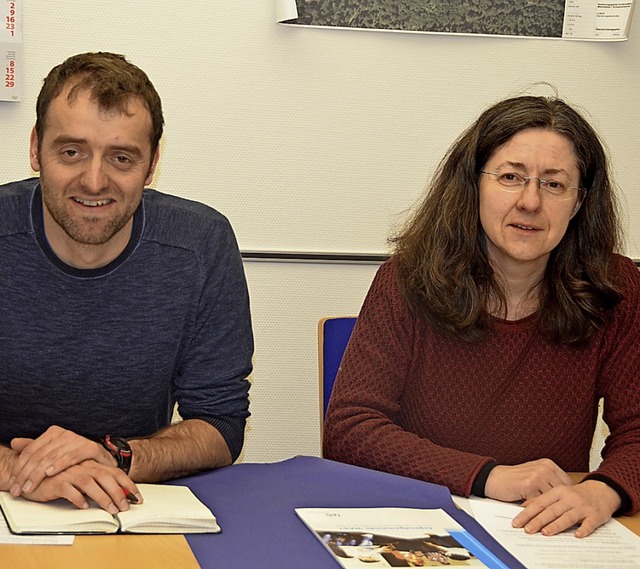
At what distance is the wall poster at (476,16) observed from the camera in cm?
286

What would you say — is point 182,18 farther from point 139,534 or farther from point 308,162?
point 139,534

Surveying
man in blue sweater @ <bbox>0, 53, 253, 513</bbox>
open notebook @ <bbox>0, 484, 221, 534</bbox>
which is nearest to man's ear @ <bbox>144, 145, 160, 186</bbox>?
man in blue sweater @ <bbox>0, 53, 253, 513</bbox>

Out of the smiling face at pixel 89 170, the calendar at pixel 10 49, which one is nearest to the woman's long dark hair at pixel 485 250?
the smiling face at pixel 89 170

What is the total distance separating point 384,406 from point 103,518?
2.27 feet

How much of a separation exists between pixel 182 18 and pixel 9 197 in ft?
3.61

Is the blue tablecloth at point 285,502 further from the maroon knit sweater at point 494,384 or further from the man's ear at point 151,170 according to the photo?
the man's ear at point 151,170

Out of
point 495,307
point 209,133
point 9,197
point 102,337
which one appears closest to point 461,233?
point 495,307

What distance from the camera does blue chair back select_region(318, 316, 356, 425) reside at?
2.15 m

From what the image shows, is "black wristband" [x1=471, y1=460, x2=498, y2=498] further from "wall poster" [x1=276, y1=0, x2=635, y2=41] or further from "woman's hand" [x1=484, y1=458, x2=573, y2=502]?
"wall poster" [x1=276, y1=0, x2=635, y2=41]

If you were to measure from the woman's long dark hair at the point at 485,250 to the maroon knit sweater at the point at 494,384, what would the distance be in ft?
0.12

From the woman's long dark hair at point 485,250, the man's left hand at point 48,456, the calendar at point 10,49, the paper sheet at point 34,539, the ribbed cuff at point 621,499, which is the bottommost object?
the ribbed cuff at point 621,499

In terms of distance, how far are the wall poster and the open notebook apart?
1.76 meters

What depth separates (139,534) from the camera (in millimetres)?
1344

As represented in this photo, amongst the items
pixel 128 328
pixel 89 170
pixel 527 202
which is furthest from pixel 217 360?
pixel 527 202
